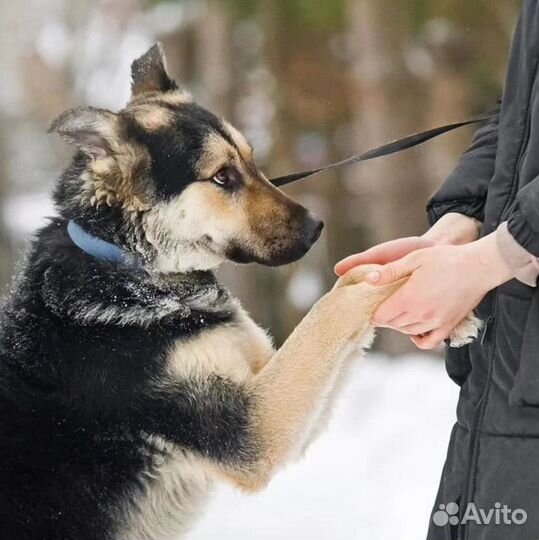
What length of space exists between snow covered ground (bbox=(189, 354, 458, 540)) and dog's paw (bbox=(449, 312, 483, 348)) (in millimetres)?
1410

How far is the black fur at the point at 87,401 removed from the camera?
2404mm

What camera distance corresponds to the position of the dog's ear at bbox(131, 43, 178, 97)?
10.3 ft

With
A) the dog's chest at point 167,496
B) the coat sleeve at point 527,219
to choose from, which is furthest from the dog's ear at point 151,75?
Result: the coat sleeve at point 527,219

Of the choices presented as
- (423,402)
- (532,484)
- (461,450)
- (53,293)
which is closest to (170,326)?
(53,293)

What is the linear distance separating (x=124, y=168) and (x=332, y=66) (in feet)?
23.7

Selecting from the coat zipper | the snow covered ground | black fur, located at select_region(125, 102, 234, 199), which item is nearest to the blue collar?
black fur, located at select_region(125, 102, 234, 199)

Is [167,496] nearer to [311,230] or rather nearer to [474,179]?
[311,230]

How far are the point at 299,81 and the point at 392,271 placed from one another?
25.3ft

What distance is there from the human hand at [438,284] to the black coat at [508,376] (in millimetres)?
91

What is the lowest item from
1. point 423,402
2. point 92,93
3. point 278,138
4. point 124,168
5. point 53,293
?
point 423,402

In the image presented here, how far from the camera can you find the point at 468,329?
2.27 m

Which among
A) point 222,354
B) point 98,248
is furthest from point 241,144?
point 222,354

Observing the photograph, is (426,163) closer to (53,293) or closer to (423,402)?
(423,402)

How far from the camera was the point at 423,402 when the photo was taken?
19.2 ft
